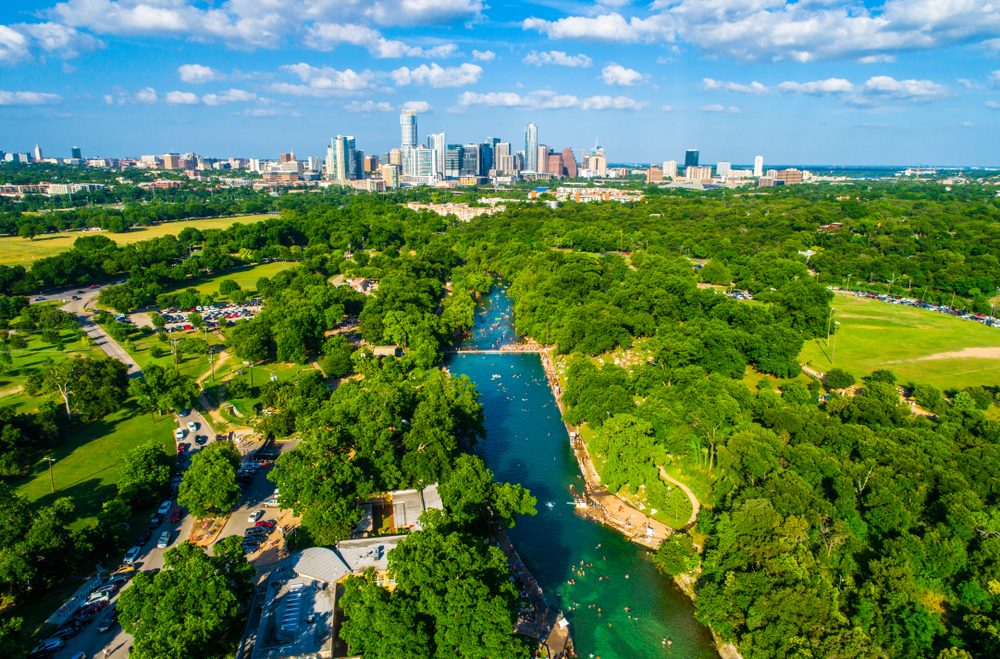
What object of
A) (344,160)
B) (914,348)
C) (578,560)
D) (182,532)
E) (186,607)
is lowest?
(578,560)

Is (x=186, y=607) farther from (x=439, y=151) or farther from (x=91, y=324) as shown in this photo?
(x=439, y=151)

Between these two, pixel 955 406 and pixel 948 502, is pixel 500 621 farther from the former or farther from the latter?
pixel 955 406

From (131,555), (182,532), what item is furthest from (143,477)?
(131,555)

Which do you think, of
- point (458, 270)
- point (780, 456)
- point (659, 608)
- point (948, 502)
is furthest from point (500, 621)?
point (458, 270)

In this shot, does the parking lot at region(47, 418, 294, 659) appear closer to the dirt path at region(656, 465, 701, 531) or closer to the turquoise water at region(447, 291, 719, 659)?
the turquoise water at region(447, 291, 719, 659)

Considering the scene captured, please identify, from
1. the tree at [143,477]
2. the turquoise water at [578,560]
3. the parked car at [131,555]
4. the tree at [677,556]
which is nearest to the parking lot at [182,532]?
the parked car at [131,555]

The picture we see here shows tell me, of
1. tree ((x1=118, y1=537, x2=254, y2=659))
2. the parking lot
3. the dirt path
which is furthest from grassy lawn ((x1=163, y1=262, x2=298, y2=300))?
the dirt path
